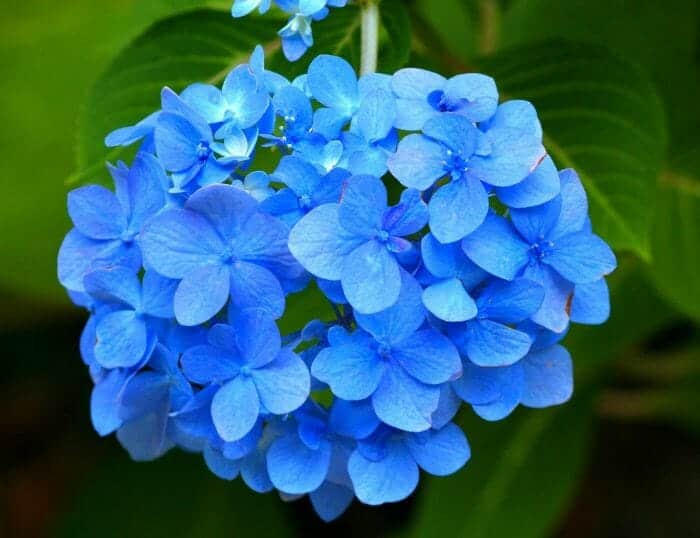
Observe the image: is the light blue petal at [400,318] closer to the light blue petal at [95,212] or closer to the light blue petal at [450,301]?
the light blue petal at [450,301]

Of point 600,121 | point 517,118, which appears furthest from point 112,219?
point 600,121

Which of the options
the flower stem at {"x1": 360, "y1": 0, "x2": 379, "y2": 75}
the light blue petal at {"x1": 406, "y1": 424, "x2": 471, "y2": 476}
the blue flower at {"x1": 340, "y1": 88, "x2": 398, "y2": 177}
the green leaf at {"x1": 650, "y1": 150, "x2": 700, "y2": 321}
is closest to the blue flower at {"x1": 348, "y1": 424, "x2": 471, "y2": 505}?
the light blue petal at {"x1": 406, "y1": 424, "x2": 471, "y2": 476}

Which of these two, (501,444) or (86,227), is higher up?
(86,227)

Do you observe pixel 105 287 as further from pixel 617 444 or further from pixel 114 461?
pixel 617 444

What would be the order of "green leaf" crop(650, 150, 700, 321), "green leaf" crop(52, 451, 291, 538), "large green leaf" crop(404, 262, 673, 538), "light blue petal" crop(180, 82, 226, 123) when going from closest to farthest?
"light blue petal" crop(180, 82, 226, 123), "green leaf" crop(650, 150, 700, 321), "large green leaf" crop(404, 262, 673, 538), "green leaf" crop(52, 451, 291, 538)

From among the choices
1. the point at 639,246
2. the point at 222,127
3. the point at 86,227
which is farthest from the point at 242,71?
the point at 639,246

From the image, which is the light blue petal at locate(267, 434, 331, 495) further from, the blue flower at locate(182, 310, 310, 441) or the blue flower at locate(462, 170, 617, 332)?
the blue flower at locate(462, 170, 617, 332)
